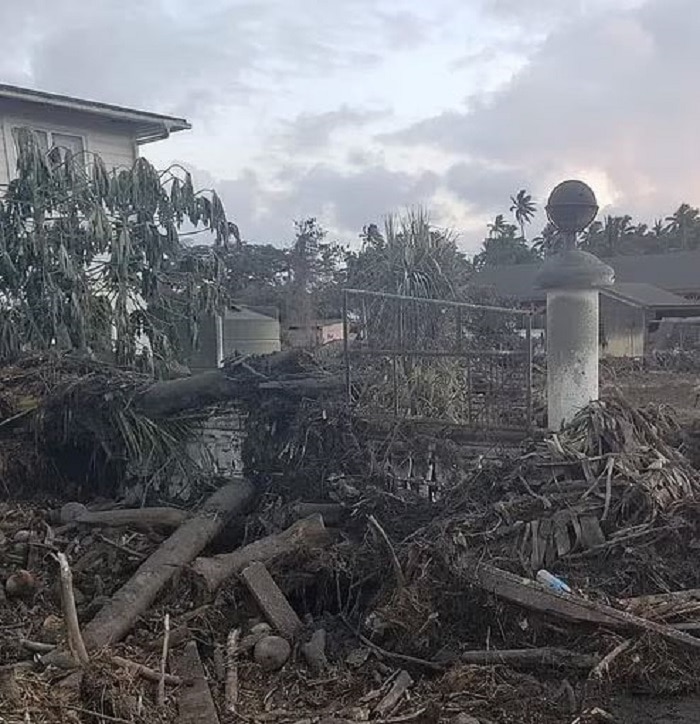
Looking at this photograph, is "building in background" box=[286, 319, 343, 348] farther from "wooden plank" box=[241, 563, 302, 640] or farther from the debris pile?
"wooden plank" box=[241, 563, 302, 640]

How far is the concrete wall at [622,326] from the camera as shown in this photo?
87.7 ft

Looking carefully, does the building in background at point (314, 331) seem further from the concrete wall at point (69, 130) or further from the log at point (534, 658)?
the log at point (534, 658)

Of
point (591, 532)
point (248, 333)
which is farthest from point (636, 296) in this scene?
point (591, 532)

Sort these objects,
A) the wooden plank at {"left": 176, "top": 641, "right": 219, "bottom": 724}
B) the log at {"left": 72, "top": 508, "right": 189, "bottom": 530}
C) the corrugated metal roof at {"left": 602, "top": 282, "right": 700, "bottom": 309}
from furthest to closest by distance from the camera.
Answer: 1. the corrugated metal roof at {"left": 602, "top": 282, "right": 700, "bottom": 309}
2. the log at {"left": 72, "top": 508, "right": 189, "bottom": 530}
3. the wooden plank at {"left": 176, "top": 641, "right": 219, "bottom": 724}

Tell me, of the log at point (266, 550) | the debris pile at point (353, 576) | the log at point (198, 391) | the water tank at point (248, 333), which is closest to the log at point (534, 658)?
the debris pile at point (353, 576)

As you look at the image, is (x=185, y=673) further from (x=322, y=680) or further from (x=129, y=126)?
(x=129, y=126)

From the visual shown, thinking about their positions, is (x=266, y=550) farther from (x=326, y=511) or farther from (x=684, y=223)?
(x=684, y=223)

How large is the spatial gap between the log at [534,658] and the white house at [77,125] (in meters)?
10.7

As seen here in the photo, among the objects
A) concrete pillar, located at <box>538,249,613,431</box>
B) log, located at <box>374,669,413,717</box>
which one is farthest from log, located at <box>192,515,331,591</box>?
concrete pillar, located at <box>538,249,613,431</box>

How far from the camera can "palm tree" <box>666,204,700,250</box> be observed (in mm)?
59125

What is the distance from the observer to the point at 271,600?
5176mm

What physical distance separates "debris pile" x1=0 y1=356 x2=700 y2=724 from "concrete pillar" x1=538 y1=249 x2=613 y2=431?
0.23m

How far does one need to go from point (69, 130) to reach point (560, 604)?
12.5 metres

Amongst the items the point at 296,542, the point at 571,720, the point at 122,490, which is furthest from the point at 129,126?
the point at 571,720
